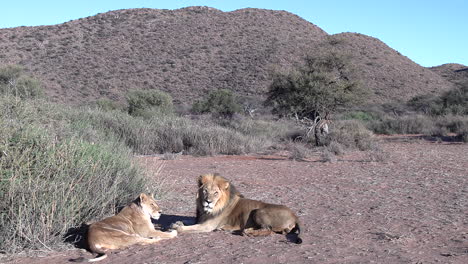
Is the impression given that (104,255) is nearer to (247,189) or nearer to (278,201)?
(278,201)

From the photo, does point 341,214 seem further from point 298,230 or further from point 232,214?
point 232,214

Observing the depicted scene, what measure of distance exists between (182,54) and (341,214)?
2091 inches

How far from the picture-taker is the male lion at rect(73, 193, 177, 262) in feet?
21.8

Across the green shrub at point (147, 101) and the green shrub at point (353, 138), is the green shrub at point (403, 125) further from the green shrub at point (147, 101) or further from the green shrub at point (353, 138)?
the green shrub at point (147, 101)

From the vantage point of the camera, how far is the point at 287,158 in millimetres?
18844

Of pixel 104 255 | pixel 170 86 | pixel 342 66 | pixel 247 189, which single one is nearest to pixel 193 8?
pixel 170 86

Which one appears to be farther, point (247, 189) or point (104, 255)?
point (247, 189)

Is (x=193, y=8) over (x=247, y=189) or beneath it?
over

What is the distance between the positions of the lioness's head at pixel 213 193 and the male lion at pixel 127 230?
0.58 metres

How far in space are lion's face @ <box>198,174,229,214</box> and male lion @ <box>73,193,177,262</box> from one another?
23.3 inches

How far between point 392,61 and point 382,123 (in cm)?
3162

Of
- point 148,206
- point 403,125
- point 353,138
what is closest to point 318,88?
point 353,138

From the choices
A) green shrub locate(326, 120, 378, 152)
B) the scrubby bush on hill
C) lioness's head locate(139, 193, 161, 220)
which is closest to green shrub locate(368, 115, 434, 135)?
the scrubby bush on hill

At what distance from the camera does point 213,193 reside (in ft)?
24.1
